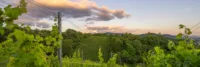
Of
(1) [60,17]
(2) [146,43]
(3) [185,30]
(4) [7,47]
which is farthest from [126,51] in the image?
(3) [185,30]

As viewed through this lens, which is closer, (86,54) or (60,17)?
(60,17)

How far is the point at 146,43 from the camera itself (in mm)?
87312

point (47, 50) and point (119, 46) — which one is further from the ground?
point (47, 50)

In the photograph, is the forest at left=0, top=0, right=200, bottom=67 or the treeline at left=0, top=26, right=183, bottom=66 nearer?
the forest at left=0, top=0, right=200, bottom=67

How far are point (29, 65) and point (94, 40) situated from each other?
95.2 metres

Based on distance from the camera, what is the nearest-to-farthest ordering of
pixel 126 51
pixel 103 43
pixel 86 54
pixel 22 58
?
1. pixel 22 58
2. pixel 126 51
3. pixel 86 54
4. pixel 103 43

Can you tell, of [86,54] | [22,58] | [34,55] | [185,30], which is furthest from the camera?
[86,54]

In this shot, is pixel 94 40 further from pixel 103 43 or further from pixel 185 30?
pixel 185 30

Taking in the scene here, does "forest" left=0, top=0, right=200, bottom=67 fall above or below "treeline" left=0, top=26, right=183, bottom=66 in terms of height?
above

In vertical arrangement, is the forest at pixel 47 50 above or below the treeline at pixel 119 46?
above

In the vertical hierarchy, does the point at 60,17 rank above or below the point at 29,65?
above

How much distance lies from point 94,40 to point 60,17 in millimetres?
86310

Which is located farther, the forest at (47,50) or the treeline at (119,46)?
the treeline at (119,46)

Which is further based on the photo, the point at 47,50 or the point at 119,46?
the point at 119,46
